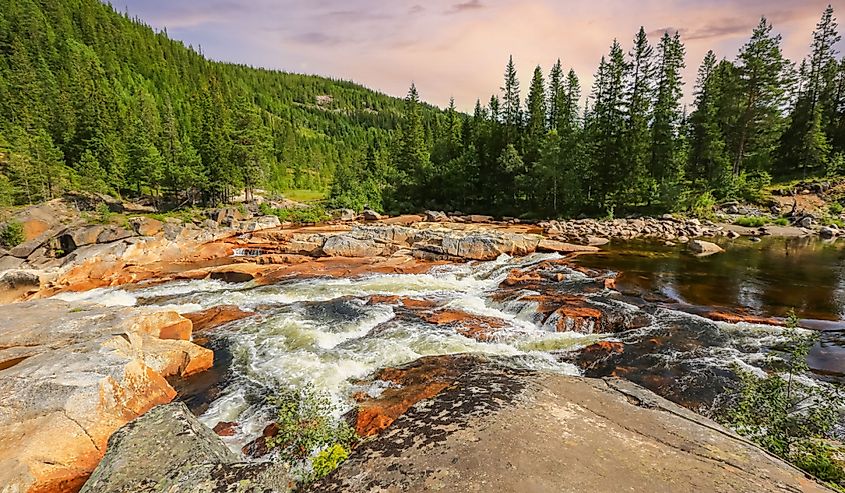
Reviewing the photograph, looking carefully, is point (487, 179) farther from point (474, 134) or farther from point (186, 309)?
point (186, 309)

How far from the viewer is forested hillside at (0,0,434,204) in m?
49.6

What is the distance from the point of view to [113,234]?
29844 mm

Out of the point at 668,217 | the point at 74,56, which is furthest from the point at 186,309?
the point at 74,56

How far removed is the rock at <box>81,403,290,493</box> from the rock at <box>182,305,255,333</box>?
423 inches

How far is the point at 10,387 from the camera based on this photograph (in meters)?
7.91

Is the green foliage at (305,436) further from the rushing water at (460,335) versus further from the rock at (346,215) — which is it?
the rock at (346,215)

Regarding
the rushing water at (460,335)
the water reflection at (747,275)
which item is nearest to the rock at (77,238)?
the rushing water at (460,335)

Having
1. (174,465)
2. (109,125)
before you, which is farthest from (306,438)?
(109,125)

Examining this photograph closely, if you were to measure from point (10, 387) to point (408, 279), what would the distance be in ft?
52.7

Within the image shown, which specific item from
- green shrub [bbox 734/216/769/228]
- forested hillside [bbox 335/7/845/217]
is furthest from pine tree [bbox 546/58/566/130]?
green shrub [bbox 734/216/769/228]

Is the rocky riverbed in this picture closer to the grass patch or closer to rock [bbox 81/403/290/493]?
rock [bbox 81/403/290/493]

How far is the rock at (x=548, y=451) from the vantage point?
11.3ft

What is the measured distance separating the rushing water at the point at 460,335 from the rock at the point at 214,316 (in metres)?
0.50

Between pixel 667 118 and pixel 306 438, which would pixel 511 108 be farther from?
pixel 306 438
